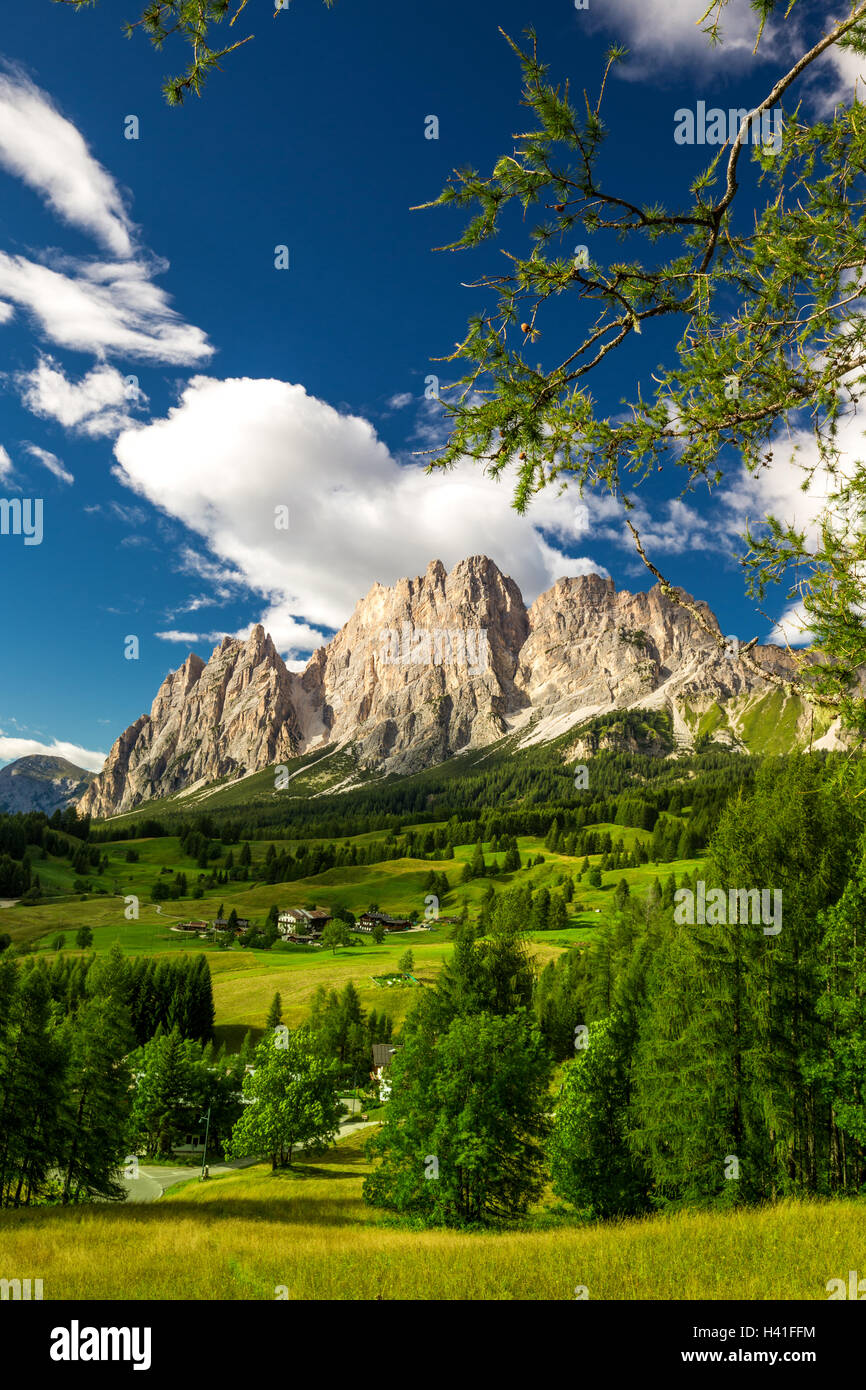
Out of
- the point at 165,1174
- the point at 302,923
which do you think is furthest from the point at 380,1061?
the point at 302,923

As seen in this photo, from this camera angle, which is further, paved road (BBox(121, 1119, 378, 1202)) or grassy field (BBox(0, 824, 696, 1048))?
grassy field (BBox(0, 824, 696, 1048))

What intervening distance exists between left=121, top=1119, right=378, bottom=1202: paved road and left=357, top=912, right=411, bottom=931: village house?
2734 inches

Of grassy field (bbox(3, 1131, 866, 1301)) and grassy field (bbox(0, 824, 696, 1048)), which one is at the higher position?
grassy field (bbox(3, 1131, 866, 1301))

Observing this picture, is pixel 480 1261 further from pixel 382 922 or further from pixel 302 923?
pixel 302 923

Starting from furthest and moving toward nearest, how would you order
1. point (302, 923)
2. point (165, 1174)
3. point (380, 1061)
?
1. point (302, 923)
2. point (380, 1061)
3. point (165, 1174)

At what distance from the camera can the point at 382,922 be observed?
132 metres

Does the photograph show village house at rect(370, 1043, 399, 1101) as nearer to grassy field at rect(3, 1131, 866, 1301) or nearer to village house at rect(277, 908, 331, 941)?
grassy field at rect(3, 1131, 866, 1301)

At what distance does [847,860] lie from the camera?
68.6 ft

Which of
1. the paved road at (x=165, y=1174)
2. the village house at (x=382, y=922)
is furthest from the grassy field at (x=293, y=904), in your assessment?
the paved road at (x=165, y=1174)

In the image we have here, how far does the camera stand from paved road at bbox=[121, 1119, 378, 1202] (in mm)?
43156

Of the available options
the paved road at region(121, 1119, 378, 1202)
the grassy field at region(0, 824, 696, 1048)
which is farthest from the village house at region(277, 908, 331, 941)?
the paved road at region(121, 1119, 378, 1202)

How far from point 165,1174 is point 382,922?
82.6m

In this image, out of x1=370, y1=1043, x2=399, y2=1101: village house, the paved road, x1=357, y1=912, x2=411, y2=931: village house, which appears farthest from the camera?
x1=357, y1=912, x2=411, y2=931: village house
